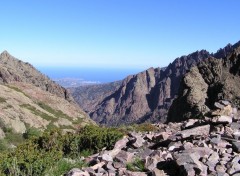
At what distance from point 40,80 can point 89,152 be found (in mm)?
163095

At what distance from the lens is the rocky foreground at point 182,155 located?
12.2m

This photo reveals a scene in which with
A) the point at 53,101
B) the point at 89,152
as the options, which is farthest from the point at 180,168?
the point at 53,101

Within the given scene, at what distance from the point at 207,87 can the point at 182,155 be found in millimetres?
77676

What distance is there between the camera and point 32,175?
45.2ft

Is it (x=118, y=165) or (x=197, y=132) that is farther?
(x=197, y=132)

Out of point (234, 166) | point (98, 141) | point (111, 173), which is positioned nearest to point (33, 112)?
point (98, 141)

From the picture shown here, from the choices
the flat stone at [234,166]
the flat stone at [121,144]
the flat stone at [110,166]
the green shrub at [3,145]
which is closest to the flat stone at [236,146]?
Answer: the flat stone at [234,166]

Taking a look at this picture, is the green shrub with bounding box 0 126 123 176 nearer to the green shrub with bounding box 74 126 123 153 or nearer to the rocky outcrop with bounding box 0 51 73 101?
the green shrub with bounding box 74 126 123 153

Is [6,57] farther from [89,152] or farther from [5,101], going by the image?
[89,152]

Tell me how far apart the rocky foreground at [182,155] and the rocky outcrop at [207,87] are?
56040 mm

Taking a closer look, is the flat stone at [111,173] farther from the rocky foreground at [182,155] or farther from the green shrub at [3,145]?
the green shrub at [3,145]

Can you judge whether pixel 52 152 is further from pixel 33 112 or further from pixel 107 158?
pixel 33 112

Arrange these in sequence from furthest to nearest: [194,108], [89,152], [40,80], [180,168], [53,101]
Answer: [40,80] → [53,101] → [194,108] → [89,152] → [180,168]

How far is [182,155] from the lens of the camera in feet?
41.9
